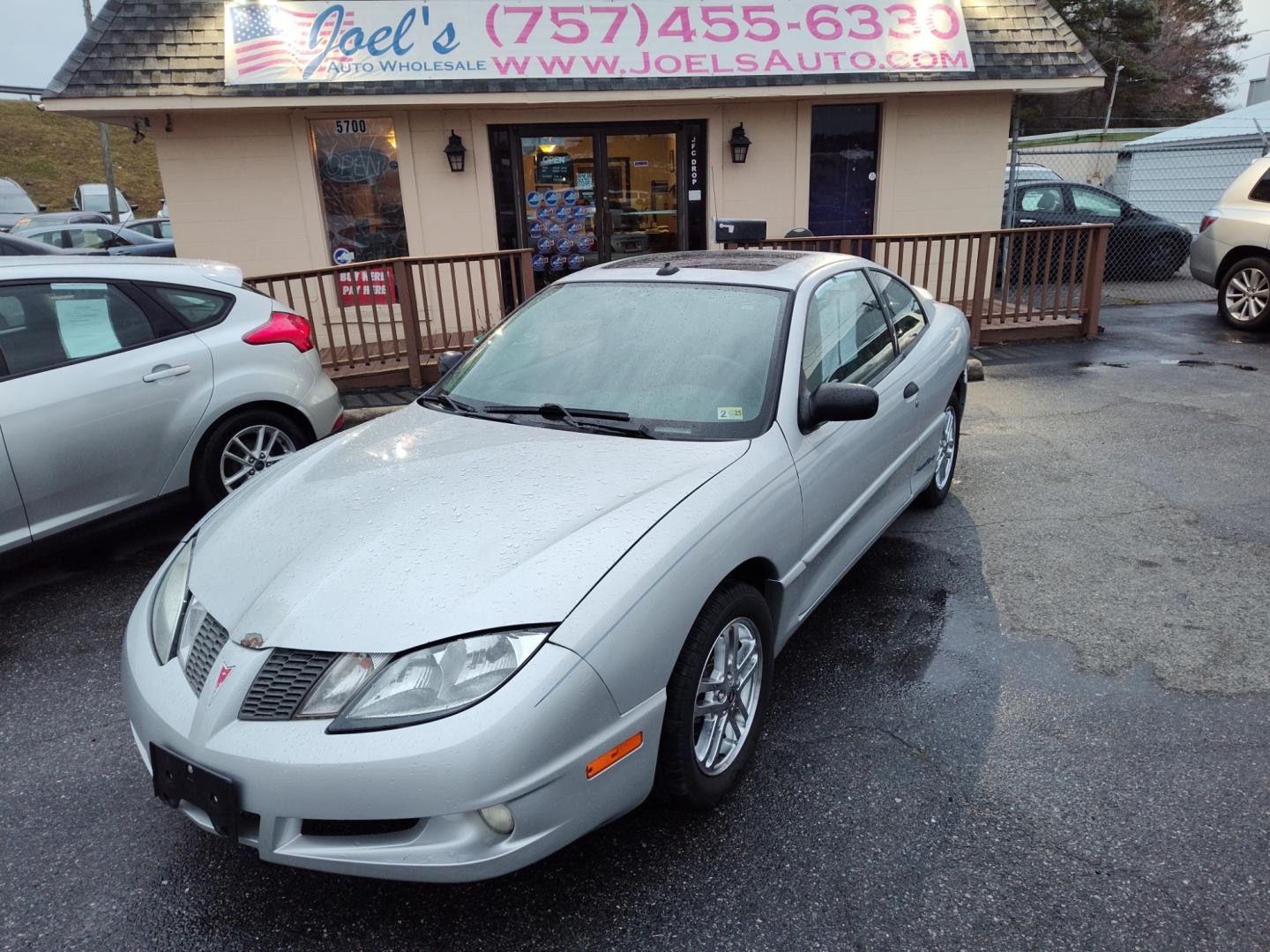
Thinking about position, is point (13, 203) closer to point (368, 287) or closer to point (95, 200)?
point (95, 200)

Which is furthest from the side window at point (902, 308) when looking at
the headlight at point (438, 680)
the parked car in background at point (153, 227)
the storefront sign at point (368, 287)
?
the parked car in background at point (153, 227)

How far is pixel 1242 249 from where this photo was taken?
9.57 m

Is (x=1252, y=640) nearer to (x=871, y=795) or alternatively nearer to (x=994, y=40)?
(x=871, y=795)

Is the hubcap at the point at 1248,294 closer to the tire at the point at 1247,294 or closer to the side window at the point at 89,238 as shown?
the tire at the point at 1247,294

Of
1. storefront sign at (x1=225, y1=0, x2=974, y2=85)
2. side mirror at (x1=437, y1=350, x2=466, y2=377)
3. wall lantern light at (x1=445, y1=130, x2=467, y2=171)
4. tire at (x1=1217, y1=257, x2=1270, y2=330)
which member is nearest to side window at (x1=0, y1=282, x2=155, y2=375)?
side mirror at (x1=437, y1=350, x2=466, y2=377)

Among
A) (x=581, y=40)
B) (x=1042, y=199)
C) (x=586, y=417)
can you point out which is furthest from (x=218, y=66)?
(x=1042, y=199)

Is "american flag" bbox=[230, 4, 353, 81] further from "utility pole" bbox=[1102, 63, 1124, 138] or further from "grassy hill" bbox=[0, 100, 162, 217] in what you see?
"grassy hill" bbox=[0, 100, 162, 217]

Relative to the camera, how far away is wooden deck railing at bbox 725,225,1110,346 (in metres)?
8.79

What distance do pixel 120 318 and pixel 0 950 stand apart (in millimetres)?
3139

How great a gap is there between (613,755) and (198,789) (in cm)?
99

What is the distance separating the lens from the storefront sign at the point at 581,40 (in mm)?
8703

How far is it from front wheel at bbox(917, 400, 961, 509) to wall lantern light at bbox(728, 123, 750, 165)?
5.95 meters

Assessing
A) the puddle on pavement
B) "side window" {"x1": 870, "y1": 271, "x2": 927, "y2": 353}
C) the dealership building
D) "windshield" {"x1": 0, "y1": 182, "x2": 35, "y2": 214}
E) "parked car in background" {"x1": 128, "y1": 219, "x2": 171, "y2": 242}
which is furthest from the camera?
"windshield" {"x1": 0, "y1": 182, "x2": 35, "y2": 214}

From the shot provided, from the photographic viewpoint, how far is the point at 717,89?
9125 mm
